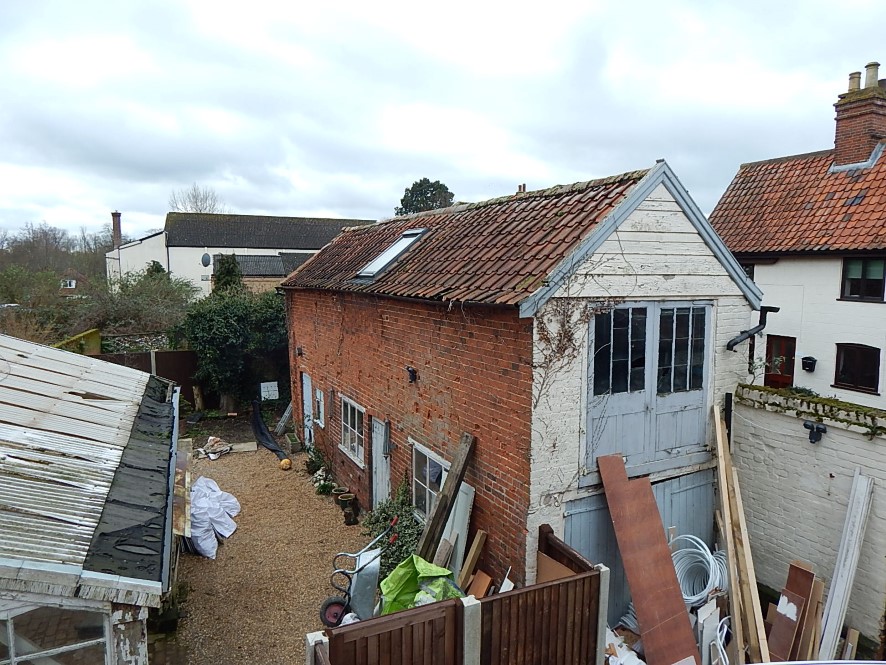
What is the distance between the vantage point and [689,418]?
7625 millimetres

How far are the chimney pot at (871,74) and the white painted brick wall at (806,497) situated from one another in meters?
12.2

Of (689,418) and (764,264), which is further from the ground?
(764,264)

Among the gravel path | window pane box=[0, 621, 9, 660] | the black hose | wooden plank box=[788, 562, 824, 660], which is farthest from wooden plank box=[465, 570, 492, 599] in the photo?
the black hose

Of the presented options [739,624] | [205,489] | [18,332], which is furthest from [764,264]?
[18,332]

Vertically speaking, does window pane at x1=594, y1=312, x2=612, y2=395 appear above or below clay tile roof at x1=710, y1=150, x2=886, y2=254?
below

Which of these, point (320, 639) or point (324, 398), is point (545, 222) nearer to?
point (320, 639)

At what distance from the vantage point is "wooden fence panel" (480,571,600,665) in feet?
18.0

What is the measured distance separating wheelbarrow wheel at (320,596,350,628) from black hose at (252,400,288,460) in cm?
760

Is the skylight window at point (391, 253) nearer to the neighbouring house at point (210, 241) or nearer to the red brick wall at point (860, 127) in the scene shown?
the red brick wall at point (860, 127)

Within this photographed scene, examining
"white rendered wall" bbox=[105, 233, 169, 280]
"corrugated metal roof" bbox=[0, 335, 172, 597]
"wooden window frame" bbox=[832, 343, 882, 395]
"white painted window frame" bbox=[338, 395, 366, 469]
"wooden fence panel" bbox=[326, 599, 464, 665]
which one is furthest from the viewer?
"white rendered wall" bbox=[105, 233, 169, 280]

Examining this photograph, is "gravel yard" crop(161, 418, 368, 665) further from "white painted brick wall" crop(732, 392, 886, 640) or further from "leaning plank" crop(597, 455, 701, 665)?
"white painted brick wall" crop(732, 392, 886, 640)

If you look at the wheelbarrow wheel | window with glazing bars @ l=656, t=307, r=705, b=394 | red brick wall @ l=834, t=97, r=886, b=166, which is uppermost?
red brick wall @ l=834, t=97, r=886, b=166

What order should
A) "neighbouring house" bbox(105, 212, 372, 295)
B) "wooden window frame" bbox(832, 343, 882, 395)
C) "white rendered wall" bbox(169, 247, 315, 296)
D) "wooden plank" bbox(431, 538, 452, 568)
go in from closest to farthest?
"wooden plank" bbox(431, 538, 452, 568), "wooden window frame" bbox(832, 343, 882, 395), "white rendered wall" bbox(169, 247, 315, 296), "neighbouring house" bbox(105, 212, 372, 295)

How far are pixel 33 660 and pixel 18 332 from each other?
692 inches
